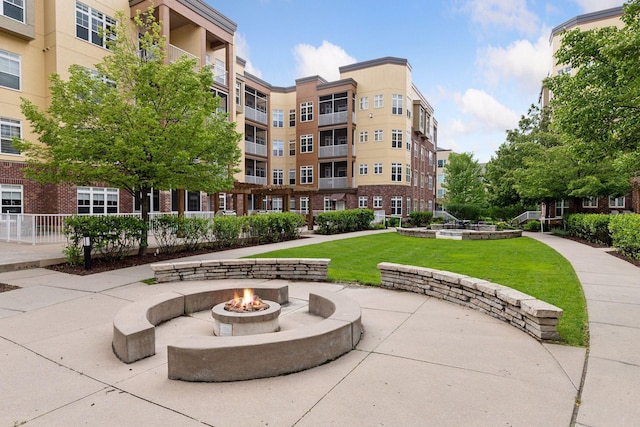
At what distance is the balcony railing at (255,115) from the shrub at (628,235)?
28.6 meters

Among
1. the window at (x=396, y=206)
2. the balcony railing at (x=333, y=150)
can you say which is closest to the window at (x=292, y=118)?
the balcony railing at (x=333, y=150)

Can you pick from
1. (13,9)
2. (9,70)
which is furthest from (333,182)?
(13,9)

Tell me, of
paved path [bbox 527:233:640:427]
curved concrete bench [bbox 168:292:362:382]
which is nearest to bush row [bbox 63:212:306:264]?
curved concrete bench [bbox 168:292:362:382]

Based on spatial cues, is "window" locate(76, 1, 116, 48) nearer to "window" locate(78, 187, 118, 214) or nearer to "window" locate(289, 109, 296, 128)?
"window" locate(78, 187, 118, 214)

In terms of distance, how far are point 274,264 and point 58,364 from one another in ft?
17.7

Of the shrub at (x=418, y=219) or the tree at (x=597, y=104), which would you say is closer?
the tree at (x=597, y=104)

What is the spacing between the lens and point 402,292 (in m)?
7.85

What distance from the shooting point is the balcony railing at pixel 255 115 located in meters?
33.9

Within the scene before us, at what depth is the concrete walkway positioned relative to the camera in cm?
328

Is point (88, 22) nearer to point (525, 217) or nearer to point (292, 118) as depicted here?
point (292, 118)

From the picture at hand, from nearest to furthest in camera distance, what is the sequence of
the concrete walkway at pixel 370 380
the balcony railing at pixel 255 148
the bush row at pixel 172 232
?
the concrete walkway at pixel 370 380
the bush row at pixel 172 232
the balcony railing at pixel 255 148

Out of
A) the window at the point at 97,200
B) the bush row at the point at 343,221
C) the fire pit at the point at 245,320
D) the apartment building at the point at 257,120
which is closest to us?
the fire pit at the point at 245,320

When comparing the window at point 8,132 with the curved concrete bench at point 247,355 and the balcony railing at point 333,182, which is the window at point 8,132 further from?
the balcony railing at point 333,182

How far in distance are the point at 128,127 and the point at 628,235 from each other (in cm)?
1638
